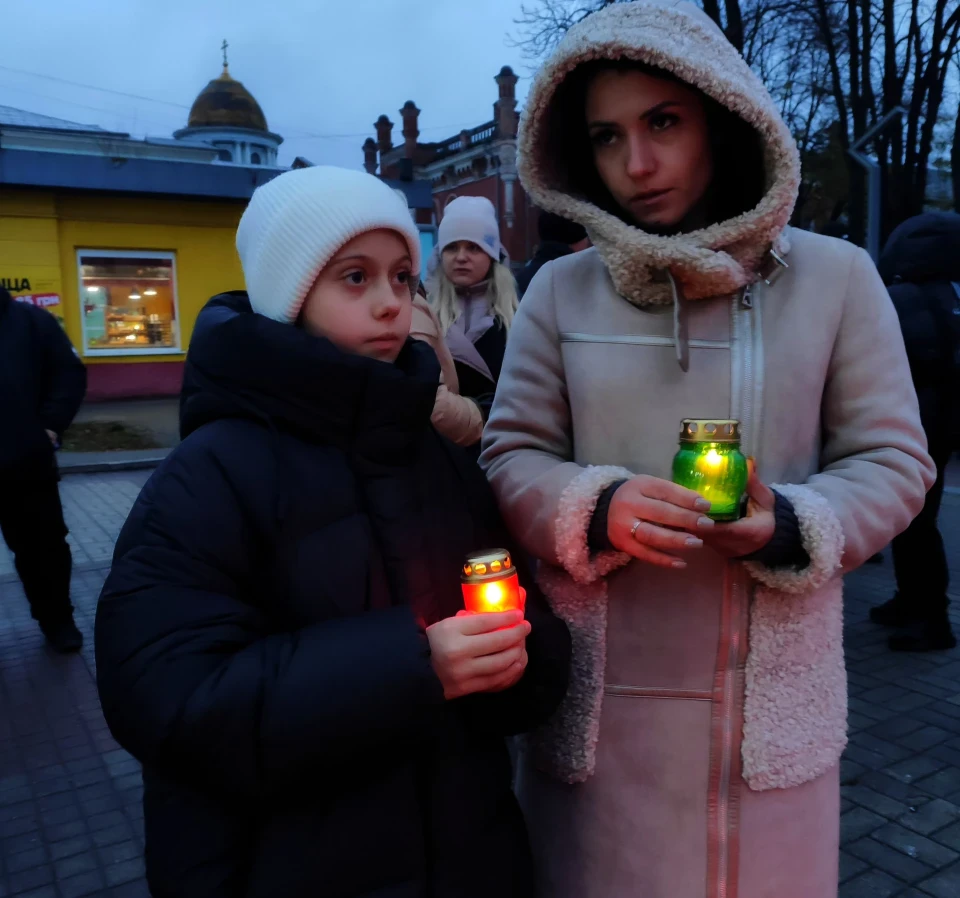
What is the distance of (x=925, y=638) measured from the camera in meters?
4.67

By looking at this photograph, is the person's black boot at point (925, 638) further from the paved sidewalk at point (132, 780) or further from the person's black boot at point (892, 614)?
the person's black boot at point (892, 614)

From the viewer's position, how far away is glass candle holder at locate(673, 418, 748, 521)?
1.18 m

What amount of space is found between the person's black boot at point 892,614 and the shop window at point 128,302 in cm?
1437

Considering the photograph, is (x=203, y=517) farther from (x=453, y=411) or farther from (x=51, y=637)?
(x=51, y=637)

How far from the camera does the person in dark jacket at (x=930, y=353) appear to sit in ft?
14.3

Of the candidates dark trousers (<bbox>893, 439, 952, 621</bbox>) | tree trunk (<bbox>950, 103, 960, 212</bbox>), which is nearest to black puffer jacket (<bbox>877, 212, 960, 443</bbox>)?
dark trousers (<bbox>893, 439, 952, 621</bbox>)

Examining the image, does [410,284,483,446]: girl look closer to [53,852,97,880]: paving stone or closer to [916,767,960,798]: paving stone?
[53,852,97,880]: paving stone

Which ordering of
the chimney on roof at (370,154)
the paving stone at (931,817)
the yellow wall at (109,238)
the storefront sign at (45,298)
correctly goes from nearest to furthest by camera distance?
1. the paving stone at (931,817)
2. the yellow wall at (109,238)
3. the storefront sign at (45,298)
4. the chimney on roof at (370,154)

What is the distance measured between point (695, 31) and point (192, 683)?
4.08 feet

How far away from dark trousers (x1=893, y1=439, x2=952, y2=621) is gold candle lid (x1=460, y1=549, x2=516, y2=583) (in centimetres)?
395

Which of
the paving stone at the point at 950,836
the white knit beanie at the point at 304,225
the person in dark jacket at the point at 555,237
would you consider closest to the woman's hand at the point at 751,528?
the white knit beanie at the point at 304,225

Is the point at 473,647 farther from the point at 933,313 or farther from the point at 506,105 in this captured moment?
the point at 506,105

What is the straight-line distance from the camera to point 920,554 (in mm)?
4598

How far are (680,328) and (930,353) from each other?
3518 mm
